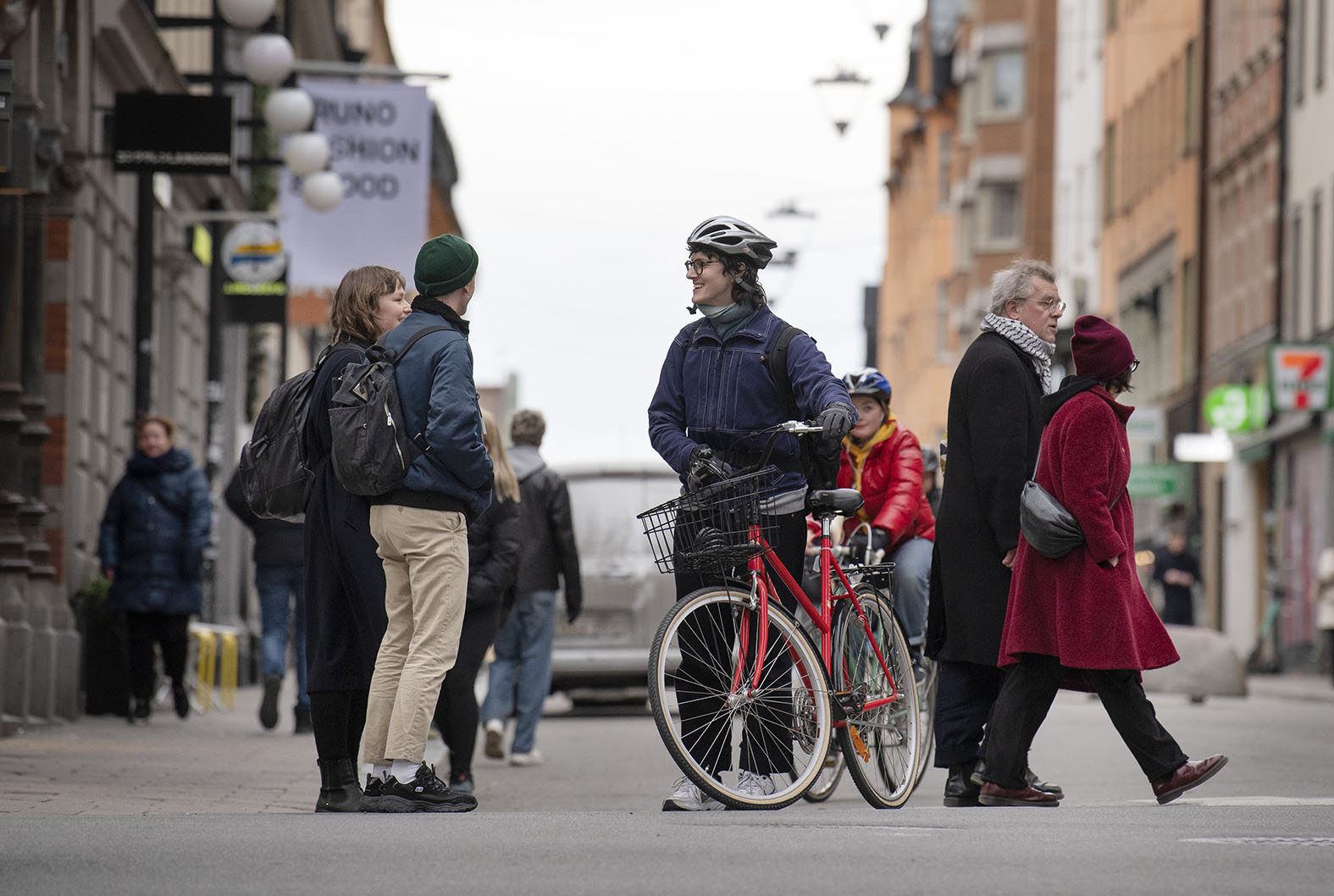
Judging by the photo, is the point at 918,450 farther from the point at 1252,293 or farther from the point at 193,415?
the point at 1252,293

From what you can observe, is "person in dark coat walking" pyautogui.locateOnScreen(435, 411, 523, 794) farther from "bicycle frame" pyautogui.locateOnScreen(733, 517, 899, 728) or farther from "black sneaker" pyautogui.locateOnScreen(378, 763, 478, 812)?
"bicycle frame" pyautogui.locateOnScreen(733, 517, 899, 728)

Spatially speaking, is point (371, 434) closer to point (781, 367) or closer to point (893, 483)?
point (781, 367)

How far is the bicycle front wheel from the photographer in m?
9.06

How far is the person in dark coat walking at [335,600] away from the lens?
31.6ft

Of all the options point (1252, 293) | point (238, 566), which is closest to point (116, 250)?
point (238, 566)

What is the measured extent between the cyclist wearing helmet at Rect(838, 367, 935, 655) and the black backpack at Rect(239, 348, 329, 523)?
3424 mm

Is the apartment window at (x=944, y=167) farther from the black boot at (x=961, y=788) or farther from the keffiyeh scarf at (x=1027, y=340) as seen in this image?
the black boot at (x=961, y=788)

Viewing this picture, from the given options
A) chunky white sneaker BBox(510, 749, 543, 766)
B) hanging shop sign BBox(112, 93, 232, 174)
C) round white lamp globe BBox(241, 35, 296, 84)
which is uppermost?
round white lamp globe BBox(241, 35, 296, 84)

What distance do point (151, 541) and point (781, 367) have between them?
31.4ft

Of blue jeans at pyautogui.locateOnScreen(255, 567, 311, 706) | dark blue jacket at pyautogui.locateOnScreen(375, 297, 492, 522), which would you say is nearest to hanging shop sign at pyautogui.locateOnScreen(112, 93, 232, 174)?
blue jeans at pyautogui.locateOnScreen(255, 567, 311, 706)

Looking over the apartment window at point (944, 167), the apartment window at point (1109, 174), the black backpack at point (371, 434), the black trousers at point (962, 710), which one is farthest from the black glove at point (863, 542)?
the apartment window at point (944, 167)

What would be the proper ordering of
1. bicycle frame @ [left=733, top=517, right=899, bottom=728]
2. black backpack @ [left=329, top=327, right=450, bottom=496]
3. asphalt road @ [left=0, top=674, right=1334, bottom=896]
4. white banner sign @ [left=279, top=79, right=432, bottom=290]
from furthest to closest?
white banner sign @ [left=279, top=79, right=432, bottom=290]
black backpack @ [left=329, top=327, right=450, bottom=496]
bicycle frame @ [left=733, top=517, right=899, bottom=728]
asphalt road @ [left=0, top=674, right=1334, bottom=896]

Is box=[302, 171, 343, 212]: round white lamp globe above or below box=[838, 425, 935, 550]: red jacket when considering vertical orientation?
above

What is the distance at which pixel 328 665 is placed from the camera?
31.9 ft
